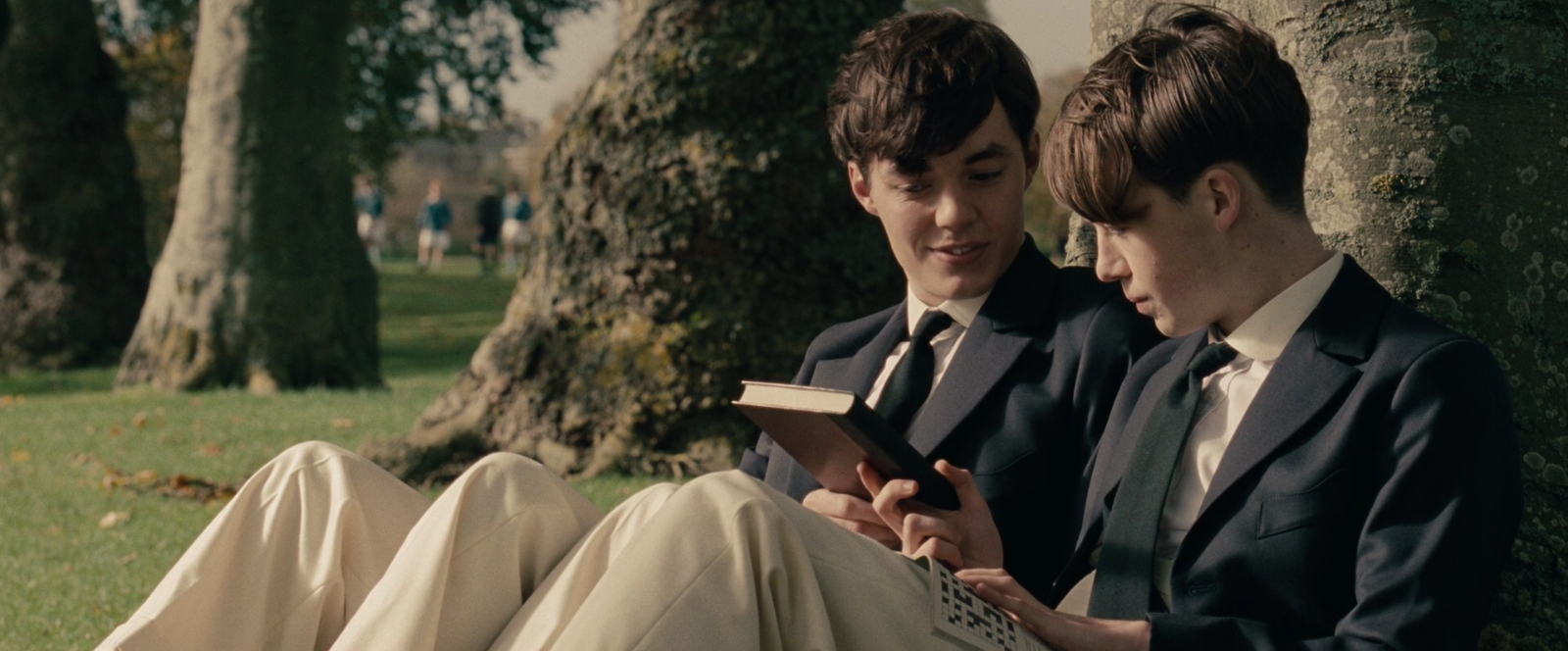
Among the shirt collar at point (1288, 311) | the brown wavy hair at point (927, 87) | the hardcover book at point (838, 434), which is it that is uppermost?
the brown wavy hair at point (927, 87)

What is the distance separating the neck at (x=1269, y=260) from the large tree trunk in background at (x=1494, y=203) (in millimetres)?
575

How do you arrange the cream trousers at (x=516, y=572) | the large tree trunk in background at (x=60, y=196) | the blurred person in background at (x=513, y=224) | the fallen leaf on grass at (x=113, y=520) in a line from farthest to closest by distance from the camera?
the blurred person in background at (x=513, y=224) < the large tree trunk in background at (x=60, y=196) < the fallen leaf on grass at (x=113, y=520) < the cream trousers at (x=516, y=572)

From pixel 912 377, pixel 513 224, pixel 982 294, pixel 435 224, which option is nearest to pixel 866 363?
pixel 912 377

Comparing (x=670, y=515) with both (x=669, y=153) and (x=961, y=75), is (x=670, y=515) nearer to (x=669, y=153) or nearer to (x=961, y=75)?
(x=961, y=75)

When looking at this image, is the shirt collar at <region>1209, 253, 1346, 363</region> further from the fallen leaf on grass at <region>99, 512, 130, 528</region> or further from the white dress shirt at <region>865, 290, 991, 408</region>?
the fallen leaf on grass at <region>99, 512, 130, 528</region>

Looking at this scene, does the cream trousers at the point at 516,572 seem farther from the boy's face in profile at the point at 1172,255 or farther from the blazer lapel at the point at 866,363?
the blazer lapel at the point at 866,363

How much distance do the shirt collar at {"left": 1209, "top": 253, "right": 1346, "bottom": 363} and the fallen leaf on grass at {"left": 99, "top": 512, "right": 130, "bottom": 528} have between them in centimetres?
547

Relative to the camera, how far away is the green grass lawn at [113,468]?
5141 millimetres

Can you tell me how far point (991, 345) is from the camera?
10.2 feet

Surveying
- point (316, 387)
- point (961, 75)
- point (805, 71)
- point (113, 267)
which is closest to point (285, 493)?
point (961, 75)

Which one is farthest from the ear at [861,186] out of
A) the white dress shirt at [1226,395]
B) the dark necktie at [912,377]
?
the white dress shirt at [1226,395]

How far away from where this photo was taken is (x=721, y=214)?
6625 mm

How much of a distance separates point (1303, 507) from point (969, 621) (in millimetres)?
529

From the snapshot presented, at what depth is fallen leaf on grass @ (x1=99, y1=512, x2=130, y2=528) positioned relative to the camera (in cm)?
648
